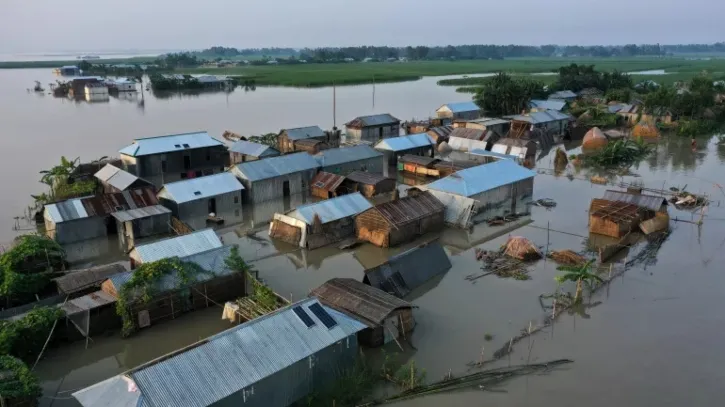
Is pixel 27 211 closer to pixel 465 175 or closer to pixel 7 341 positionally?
pixel 7 341

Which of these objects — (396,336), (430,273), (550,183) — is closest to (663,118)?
(550,183)

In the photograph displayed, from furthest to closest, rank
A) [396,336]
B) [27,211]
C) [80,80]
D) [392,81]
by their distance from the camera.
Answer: [392,81] < [80,80] < [27,211] < [396,336]

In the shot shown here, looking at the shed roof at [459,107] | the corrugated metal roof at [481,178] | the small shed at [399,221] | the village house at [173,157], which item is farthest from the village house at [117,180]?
the shed roof at [459,107]

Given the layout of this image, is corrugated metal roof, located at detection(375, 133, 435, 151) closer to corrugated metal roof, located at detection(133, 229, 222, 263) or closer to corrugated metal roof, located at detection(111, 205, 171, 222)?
corrugated metal roof, located at detection(111, 205, 171, 222)

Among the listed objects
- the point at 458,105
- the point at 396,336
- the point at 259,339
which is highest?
the point at 458,105

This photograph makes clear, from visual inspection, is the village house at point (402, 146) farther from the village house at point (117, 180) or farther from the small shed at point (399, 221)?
the village house at point (117, 180)

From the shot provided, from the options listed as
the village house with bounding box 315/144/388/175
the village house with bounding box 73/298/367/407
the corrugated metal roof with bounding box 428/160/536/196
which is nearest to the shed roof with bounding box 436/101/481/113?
the village house with bounding box 315/144/388/175
